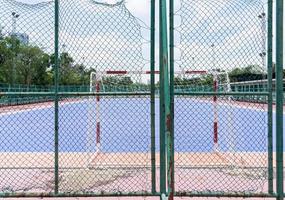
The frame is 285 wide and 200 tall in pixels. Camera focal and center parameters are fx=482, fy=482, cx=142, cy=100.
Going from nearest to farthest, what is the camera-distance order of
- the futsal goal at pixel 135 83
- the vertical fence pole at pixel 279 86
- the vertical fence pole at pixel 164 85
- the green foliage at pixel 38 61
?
1. the vertical fence pole at pixel 164 85
2. the vertical fence pole at pixel 279 86
3. the green foliage at pixel 38 61
4. the futsal goal at pixel 135 83

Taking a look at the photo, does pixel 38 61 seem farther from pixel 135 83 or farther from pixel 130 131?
pixel 130 131

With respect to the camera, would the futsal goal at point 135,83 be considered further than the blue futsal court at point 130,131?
No

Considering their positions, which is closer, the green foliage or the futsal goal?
the green foliage

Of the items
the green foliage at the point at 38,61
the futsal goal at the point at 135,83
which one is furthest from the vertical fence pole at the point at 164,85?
the green foliage at the point at 38,61

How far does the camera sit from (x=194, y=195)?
6.20m

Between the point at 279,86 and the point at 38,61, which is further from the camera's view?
the point at 38,61

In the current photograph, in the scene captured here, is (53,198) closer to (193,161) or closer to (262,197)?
(262,197)

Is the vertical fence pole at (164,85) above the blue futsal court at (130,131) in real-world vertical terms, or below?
above

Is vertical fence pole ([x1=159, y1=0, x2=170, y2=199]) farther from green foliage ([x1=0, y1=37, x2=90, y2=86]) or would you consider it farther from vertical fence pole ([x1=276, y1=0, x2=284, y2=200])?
green foliage ([x1=0, y1=37, x2=90, y2=86])

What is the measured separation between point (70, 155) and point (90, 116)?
1.34 m

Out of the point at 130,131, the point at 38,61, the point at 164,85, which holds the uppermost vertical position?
the point at 38,61

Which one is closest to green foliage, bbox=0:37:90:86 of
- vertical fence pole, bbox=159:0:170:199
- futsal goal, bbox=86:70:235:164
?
futsal goal, bbox=86:70:235:164

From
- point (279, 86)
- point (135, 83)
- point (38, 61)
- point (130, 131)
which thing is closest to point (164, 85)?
point (279, 86)

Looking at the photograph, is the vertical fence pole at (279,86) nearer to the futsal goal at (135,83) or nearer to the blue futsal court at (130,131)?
the futsal goal at (135,83)
